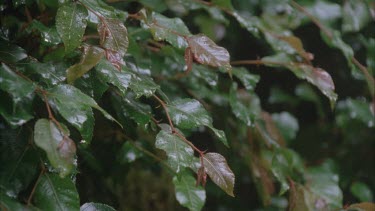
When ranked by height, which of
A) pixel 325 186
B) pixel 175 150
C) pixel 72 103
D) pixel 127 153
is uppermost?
pixel 72 103

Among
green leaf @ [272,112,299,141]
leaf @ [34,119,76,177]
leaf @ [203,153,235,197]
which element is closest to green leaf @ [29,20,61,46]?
leaf @ [34,119,76,177]

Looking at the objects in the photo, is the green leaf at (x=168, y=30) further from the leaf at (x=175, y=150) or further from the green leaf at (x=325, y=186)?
the green leaf at (x=325, y=186)

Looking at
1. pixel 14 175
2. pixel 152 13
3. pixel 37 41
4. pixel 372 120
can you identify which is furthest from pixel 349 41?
pixel 14 175

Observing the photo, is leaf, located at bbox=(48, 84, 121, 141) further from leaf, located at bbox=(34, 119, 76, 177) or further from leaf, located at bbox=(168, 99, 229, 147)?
leaf, located at bbox=(168, 99, 229, 147)

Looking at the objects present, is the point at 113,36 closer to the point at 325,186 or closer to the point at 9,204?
the point at 9,204

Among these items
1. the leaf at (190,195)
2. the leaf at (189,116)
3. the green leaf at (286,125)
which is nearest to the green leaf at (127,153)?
the leaf at (190,195)

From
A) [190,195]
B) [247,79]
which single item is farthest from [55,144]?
[247,79]
